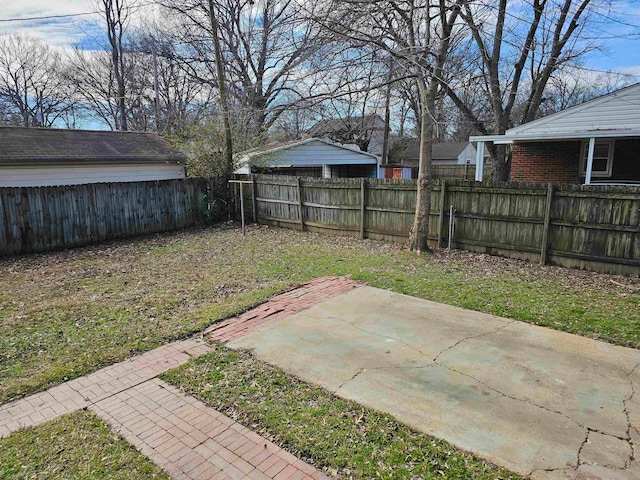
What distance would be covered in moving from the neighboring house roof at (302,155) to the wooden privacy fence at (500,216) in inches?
118

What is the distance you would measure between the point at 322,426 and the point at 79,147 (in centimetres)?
1339

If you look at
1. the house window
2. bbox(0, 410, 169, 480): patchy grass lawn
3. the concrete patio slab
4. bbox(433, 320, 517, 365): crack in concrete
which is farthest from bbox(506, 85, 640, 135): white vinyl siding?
bbox(0, 410, 169, 480): patchy grass lawn

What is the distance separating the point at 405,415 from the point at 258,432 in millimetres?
1149

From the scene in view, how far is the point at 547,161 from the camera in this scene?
1327cm

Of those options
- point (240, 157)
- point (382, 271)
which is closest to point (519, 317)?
point (382, 271)

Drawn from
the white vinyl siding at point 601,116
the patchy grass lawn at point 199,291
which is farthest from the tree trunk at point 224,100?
the white vinyl siding at point 601,116

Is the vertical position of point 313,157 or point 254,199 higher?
point 313,157

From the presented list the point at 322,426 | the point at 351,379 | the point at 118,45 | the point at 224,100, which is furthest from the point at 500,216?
the point at 118,45

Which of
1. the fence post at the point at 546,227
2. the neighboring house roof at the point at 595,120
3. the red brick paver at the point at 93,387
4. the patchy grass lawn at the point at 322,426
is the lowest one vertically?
the red brick paver at the point at 93,387

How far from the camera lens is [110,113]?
92.5ft

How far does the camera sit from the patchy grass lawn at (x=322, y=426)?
268cm

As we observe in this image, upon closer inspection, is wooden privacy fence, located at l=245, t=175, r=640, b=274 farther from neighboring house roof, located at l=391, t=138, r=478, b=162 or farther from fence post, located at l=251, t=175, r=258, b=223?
neighboring house roof, located at l=391, t=138, r=478, b=162

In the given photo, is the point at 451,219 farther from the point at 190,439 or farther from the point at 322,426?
the point at 190,439

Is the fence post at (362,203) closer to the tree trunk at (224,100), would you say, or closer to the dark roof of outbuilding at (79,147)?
the tree trunk at (224,100)
